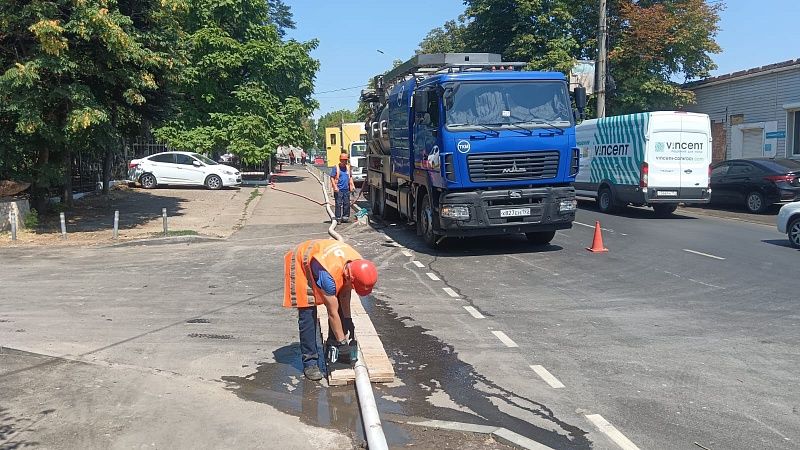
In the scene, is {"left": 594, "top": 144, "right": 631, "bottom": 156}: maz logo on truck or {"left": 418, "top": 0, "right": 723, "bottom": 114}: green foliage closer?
{"left": 594, "top": 144, "right": 631, "bottom": 156}: maz logo on truck

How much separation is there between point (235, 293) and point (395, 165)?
7003 mm

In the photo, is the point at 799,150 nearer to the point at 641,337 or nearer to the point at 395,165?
the point at 395,165

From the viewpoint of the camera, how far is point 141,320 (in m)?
8.19

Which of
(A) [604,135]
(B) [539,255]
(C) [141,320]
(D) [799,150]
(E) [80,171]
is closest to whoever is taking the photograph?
(C) [141,320]

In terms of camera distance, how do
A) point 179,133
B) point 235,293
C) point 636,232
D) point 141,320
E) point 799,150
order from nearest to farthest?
1. point 141,320
2. point 235,293
3. point 636,232
4. point 799,150
5. point 179,133

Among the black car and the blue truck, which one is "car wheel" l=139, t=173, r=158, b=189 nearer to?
the blue truck

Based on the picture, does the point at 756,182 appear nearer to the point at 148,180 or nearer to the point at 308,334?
the point at 308,334

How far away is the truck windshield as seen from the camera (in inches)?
488

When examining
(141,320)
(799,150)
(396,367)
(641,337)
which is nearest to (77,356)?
(141,320)

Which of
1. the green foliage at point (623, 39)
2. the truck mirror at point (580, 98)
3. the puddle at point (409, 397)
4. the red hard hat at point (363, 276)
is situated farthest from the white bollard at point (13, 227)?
the green foliage at point (623, 39)

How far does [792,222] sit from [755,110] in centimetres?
1646

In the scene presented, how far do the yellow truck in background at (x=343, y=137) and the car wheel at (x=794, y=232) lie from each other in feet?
78.5

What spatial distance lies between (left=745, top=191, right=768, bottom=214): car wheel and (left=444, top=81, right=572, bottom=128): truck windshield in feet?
34.2

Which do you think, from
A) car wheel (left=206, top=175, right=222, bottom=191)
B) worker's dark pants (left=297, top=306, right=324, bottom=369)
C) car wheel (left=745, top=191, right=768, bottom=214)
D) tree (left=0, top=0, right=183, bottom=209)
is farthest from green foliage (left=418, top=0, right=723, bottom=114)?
worker's dark pants (left=297, top=306, right=324, bottom=369)
